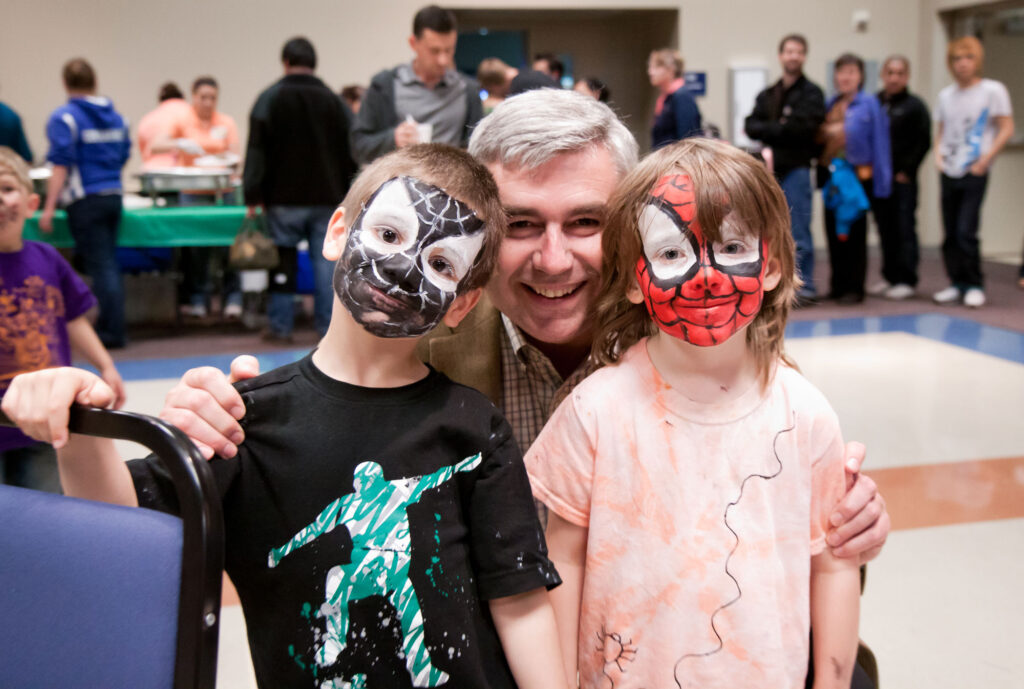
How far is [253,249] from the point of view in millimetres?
5371

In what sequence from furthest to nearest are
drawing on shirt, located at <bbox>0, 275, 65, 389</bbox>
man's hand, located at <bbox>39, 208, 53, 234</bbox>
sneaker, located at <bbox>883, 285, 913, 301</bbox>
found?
1. sneaker, located at <bbox>883, 285, 913, 301</bbox>
2. man's hand, located at <bbox>39, 208, 53, 234</bbox>
3. drawing on shirt, located at <bbox>0, 275, 65, 389</bbox>

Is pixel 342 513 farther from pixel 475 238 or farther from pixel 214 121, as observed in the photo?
pixel 214 121

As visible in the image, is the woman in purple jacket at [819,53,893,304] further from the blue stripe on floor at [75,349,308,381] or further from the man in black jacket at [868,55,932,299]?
the blue stripe on floor at [75,349,308,381]

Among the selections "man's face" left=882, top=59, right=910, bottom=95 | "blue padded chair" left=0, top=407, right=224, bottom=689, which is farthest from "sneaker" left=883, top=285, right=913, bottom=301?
"blue padded chair" left=0, top=407, right=224, bottom=689

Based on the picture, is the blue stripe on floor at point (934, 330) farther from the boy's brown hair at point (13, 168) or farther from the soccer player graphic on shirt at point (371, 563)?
the soccer player graphic on shirt at point (371, 563)

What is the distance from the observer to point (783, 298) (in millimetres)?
1291

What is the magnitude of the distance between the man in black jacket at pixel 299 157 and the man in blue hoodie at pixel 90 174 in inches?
32.0

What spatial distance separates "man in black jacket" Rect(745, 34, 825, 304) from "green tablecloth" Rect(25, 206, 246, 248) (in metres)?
3.61

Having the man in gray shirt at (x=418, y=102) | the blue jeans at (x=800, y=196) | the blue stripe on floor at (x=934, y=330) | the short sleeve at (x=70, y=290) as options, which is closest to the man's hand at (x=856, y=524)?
the short sleeve at (x=70, y=290)

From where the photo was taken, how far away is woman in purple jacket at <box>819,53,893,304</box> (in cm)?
626

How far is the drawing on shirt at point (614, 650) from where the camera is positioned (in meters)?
1.22

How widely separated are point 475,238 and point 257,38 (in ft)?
28.5

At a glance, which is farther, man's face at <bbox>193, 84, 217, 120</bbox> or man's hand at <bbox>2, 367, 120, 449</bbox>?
man's face at <bbox>193, 84, 217, 120</bbox>

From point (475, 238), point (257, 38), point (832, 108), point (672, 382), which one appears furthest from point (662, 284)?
point (257, 38)
